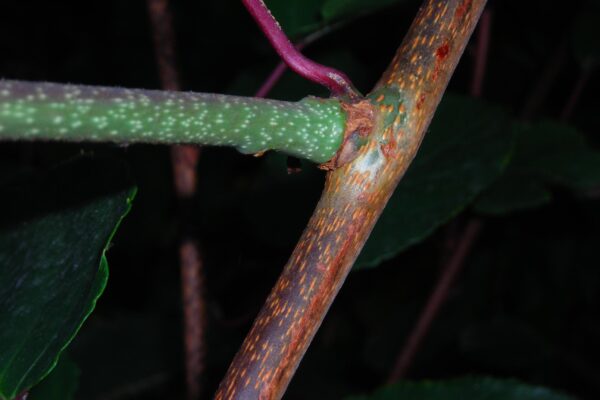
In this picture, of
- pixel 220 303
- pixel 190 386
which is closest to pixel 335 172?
pixel 190 386

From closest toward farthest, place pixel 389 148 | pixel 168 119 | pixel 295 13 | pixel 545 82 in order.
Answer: pixel 168 119 → pixel 389 148 → pixel 295 13 → pixel 545 82

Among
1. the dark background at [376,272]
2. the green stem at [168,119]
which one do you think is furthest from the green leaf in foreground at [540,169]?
the green stem at [168,119]

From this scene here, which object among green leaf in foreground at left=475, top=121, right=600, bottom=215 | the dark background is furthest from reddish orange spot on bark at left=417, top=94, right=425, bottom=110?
the dark background

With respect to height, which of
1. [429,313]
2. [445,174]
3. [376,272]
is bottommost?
[376,272]

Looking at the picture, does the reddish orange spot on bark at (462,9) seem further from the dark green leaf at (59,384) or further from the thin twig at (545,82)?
the thin twig at (545,82)

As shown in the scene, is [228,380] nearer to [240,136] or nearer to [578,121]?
[240,136]

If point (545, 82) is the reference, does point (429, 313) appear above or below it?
below

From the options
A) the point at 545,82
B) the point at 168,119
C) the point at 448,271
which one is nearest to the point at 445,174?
the point at 448,271

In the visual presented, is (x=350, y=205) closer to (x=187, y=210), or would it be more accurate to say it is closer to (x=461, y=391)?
(x=461, y=391)
